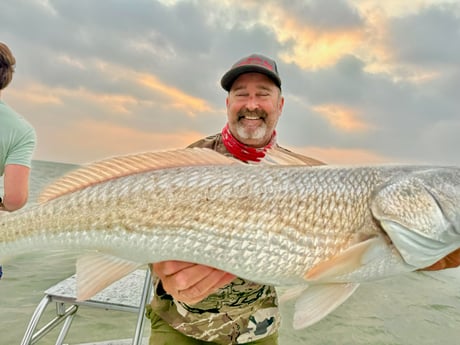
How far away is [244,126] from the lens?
290 centimetres

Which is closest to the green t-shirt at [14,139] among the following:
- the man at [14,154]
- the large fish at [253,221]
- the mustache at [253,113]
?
the man at [14,154]

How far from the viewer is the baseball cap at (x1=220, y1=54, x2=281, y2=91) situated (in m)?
2.84

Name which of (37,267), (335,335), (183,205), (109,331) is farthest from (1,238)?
(37,267)

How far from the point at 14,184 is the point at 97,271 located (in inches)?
56.3

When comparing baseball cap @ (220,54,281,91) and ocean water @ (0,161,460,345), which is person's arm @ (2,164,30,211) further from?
ocean water @ (0,161,460,345)

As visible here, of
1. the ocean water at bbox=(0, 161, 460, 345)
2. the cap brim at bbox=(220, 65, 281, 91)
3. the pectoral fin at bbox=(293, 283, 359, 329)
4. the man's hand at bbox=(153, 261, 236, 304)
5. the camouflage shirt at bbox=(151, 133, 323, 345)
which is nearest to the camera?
the pectoral fin at bbox=(293, 283, 359, 329)

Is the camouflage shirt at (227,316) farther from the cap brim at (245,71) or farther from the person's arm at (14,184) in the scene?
the person's arm at (14,184)

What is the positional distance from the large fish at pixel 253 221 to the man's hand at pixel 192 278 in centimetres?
11

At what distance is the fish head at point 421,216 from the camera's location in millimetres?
1651

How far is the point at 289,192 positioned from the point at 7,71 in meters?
2.62

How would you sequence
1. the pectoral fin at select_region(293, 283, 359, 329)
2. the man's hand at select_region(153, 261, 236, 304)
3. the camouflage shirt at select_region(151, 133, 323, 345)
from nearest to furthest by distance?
the pectoral fin at select_region(293, 283, 359, 329)
the man's hand at select_region(153, 261, 236, 304)
the camouflage shirt at select_region(151, 133, 323, 345)

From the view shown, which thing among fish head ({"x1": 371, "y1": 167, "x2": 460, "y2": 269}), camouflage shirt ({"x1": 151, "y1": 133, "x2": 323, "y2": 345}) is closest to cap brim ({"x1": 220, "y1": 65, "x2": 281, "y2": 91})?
camouflage shirt ({"x1": 151, "y1": 133, "x2": 323, "y2": 345})

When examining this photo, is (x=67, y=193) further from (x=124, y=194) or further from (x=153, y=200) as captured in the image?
(x=153, y=200)

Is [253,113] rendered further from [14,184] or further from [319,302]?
[14,184]
